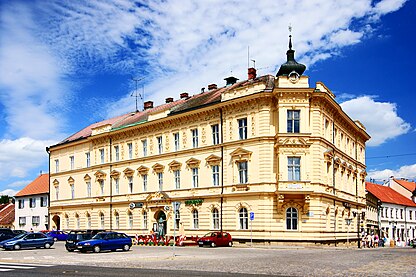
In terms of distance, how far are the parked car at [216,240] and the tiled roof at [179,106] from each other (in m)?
12.2

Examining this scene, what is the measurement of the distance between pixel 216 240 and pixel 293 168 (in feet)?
28.1

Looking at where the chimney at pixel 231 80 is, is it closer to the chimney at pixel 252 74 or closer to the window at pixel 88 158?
the chimney at pixel 252 74

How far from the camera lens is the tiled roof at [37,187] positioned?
7669 centimetres

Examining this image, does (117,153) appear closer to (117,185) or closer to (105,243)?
(117,185)

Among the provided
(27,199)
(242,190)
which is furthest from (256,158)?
(27,199)

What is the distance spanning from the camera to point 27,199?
7931 cm

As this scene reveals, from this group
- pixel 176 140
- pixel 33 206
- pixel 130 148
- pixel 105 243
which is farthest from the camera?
pixel 33 206

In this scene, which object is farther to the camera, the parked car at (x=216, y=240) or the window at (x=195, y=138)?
the window at (x=195, y=138)

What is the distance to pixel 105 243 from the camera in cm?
3625

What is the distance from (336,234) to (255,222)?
8447 millimetres

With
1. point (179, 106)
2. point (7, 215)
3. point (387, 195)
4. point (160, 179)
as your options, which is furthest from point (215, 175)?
point (7, 215)

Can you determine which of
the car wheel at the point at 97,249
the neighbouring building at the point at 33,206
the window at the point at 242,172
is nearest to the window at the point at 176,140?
the window at the point at 242,172

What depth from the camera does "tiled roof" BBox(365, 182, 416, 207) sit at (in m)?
82.3

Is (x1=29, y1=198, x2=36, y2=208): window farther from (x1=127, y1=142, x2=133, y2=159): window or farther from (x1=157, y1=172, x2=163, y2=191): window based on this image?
(x1=157, y1=172, x2=163, y2=191): window
